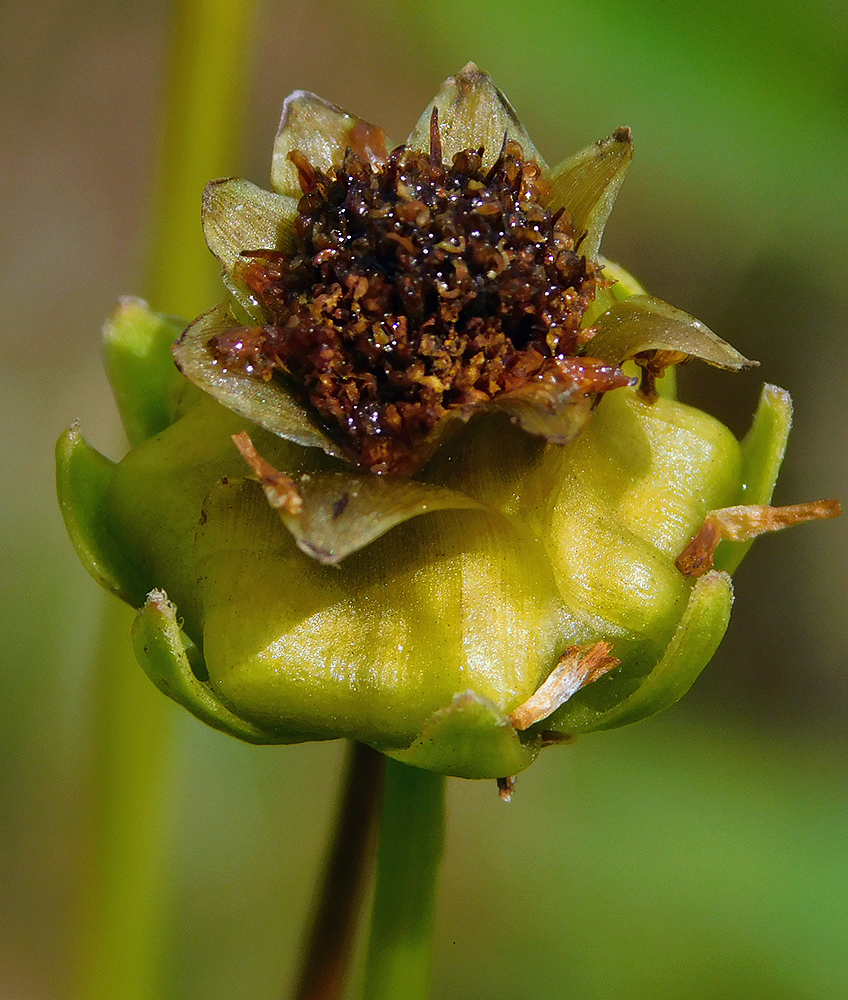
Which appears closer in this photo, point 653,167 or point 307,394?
point 307,394

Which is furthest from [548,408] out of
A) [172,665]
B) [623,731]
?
[623,731]

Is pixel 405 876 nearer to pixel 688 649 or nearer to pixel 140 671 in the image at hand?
pixel 688 649

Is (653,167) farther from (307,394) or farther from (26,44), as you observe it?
(307,394)

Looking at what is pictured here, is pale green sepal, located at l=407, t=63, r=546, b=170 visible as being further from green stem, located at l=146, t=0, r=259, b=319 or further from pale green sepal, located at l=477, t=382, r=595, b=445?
green stem, located at l=146, t=0, r=259, b=319

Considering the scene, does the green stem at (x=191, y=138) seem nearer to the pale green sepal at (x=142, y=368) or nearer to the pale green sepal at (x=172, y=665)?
the pale green sepal at (x=142, y=368)

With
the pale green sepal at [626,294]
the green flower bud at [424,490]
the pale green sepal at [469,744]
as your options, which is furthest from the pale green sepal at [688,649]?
the pale green sepal at [626,294]

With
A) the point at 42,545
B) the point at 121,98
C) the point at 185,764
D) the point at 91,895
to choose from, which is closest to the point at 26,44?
the point at 121,98
